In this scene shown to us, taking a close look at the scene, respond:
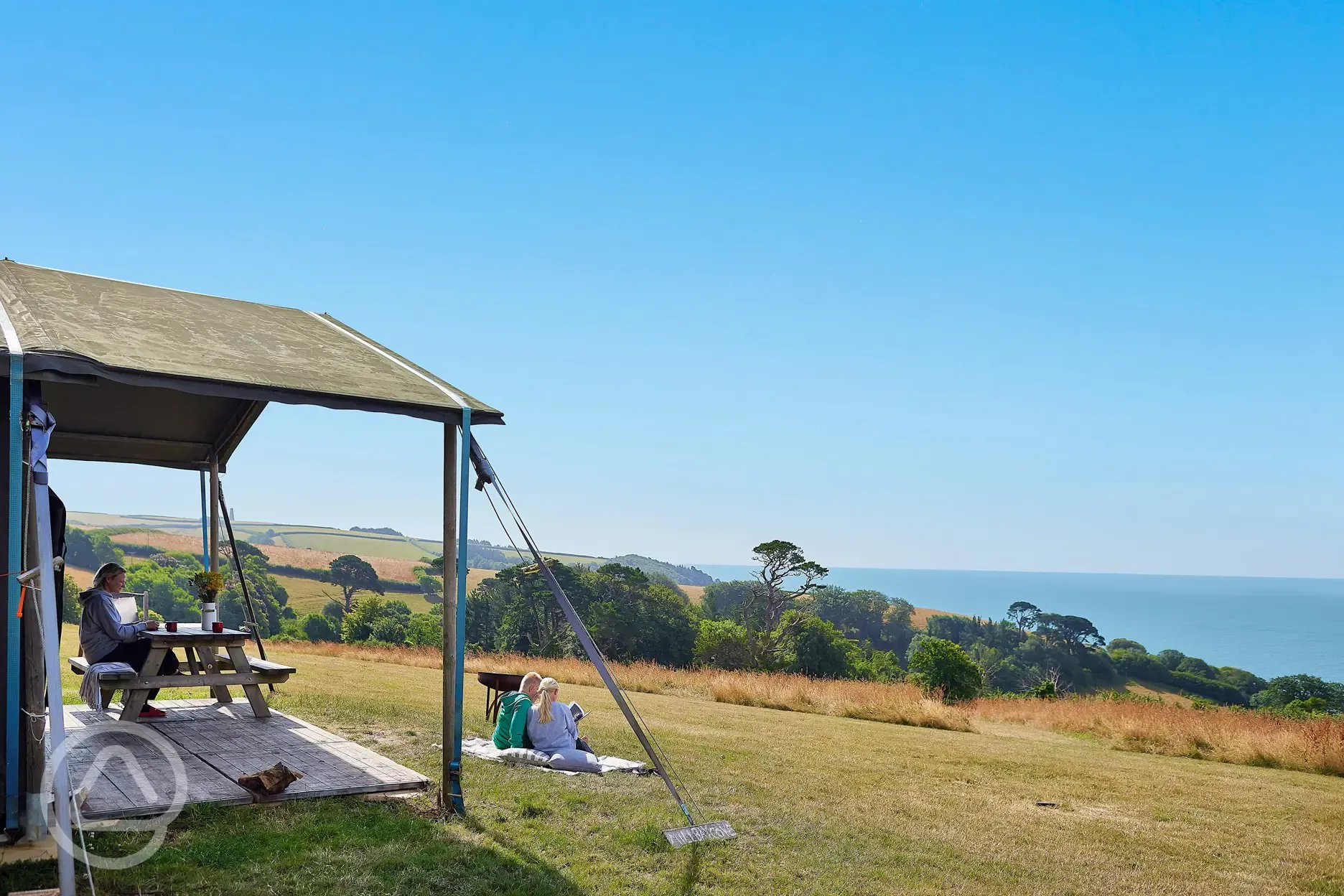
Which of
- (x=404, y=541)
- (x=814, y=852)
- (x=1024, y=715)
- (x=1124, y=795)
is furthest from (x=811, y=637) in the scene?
(x=404, y=541)

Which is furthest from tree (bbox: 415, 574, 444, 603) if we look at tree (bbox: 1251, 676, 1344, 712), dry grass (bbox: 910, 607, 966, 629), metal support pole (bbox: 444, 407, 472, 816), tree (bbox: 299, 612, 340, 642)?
metal support pole (bbox: 444, 407, 472, 816)

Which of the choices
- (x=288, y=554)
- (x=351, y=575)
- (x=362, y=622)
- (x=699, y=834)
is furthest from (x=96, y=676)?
(x=288, y=554)

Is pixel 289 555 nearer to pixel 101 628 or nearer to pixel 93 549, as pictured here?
pixel 93 549

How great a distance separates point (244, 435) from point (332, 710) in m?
2.99

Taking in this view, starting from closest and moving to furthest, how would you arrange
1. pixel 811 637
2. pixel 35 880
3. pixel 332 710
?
1. pixel 35 880
2. pixel 332 710
3. pixel 811 637

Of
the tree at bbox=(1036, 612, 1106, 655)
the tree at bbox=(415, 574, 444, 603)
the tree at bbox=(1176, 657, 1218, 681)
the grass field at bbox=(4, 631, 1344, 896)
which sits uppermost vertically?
the grass field at bbox=(4, 631, 1344, 896)

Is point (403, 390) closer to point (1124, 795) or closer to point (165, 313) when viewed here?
point (165, 313)

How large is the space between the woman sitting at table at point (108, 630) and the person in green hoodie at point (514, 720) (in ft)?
8.90

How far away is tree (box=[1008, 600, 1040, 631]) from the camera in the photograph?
7931cm

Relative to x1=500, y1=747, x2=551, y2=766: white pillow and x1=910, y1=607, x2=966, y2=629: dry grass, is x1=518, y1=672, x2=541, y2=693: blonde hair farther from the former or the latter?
x1=910, y1=607, x2=966, y2=629: dry grass

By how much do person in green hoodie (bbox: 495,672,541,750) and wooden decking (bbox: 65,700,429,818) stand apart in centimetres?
103

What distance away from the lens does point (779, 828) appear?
647cm

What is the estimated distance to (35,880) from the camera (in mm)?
4473

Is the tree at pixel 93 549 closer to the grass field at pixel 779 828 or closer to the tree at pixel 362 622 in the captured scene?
the tree at pixel 362 622
